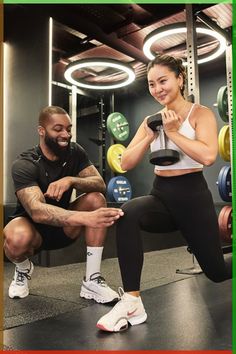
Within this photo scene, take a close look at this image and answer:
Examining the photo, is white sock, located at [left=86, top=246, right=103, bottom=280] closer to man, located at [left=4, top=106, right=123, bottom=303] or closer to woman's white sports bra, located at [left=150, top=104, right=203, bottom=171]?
man, located at [left=4, top=106, right=123, bottom=303]

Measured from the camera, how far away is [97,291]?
2000mm

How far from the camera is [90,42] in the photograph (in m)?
5.23

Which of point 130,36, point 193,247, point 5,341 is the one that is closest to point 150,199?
point 193,247

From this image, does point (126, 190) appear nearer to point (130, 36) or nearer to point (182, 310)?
point (130, 36)

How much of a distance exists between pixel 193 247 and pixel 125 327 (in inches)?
17.7

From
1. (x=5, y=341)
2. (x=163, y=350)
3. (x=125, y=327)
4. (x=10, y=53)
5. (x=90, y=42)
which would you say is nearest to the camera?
→ (x=163, y=350)

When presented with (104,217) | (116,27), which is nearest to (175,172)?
(104,217)

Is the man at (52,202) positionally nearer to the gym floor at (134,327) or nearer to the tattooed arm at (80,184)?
the tattooed arm at (80,184)

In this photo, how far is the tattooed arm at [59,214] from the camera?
1459 millimetres

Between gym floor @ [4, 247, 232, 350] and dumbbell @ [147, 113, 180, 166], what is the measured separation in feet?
2.39

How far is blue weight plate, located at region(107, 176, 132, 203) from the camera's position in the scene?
17.1 ft

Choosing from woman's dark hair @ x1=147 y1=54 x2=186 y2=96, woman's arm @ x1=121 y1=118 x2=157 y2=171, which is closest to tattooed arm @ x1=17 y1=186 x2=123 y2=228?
woman's arm @ x1=121 y1=118 x2=157 y2=171

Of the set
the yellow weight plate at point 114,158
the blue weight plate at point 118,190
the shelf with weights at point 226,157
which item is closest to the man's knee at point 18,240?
the shelf with weights at point 226,157

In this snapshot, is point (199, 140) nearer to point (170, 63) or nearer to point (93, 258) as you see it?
point (170, 63)
